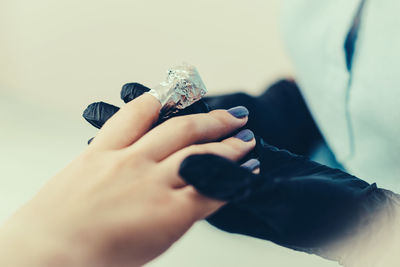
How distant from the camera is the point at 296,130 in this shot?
644mm

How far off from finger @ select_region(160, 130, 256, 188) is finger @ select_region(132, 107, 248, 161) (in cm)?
1

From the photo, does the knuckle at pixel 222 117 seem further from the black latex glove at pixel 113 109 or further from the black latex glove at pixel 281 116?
the black latex glove at pixel 281 116

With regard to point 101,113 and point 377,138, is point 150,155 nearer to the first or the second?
A: point 101,113

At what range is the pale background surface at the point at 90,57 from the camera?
65 cm

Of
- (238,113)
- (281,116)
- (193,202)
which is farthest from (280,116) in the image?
(193,202)

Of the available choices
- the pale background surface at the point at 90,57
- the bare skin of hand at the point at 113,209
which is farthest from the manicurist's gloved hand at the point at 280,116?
the bare skin of hand at the point at 113,209

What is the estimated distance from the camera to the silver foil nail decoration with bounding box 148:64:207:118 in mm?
397

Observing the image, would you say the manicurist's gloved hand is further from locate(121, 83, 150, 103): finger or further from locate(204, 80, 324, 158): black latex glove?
locate(121, 83, 150, 103): finger

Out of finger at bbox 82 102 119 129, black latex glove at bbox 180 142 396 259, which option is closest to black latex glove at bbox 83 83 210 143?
finger at bbox 82 102 119 129

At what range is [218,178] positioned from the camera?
301mm

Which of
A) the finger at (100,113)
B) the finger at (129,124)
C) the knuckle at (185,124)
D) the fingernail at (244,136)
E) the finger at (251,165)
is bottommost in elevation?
the finger at (251,165)

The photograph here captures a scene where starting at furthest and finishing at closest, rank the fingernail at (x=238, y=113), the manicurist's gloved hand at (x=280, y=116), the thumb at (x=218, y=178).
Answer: the manicurist's gloved hand at (x=280, y=116) → the fingernail at (x=238, y=113) → the thumb at (x=218, y=178)

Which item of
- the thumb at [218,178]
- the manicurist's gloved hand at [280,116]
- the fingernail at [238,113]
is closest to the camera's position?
the thumb at [218,178]

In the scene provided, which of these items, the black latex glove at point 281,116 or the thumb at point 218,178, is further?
the black latex glove at point 281,116
